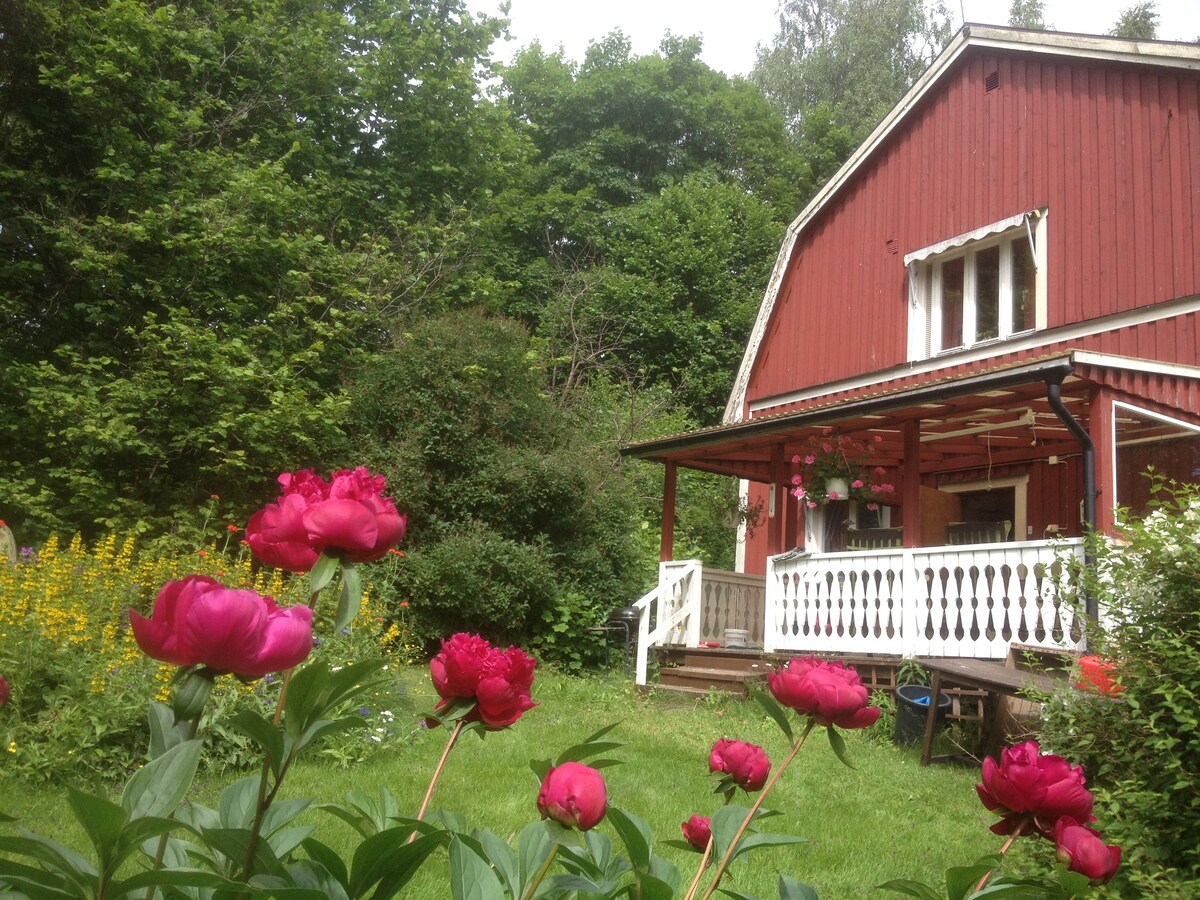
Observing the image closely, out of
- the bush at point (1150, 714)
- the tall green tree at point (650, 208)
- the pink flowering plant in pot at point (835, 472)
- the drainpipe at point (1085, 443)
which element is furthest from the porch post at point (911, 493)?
the tall green tree at point (650, 208)

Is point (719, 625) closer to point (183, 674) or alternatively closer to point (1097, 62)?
point (1097, 62)

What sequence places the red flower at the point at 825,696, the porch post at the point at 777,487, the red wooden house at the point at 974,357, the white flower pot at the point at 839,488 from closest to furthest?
1. the red flower at the point at 825,696
2. the red wooden house at the point at 974,357
3. the white flower pot at the point at 839,488
4. the porch post at the point at 777,487

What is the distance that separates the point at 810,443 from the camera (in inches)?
440

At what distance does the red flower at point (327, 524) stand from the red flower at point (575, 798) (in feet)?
1.23

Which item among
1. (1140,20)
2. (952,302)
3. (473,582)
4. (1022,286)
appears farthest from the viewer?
(1140,20)

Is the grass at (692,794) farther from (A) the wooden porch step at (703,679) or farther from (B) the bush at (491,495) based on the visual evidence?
(B) the bush at (491,495)

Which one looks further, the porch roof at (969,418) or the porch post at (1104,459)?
the porch roof at (969,418)

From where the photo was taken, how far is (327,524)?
1.26m

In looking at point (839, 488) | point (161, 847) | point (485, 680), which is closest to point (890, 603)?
point (839, 488)

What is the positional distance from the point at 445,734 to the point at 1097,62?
9926 mm

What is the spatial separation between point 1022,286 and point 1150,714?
9098 millimetres

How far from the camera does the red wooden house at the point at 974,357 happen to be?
9.23 metres

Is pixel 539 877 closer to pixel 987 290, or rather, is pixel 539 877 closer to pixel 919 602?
pixel 919 602

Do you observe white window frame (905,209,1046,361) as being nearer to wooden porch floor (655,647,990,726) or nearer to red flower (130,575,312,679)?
wooden porch floor (655,647,990,726)
